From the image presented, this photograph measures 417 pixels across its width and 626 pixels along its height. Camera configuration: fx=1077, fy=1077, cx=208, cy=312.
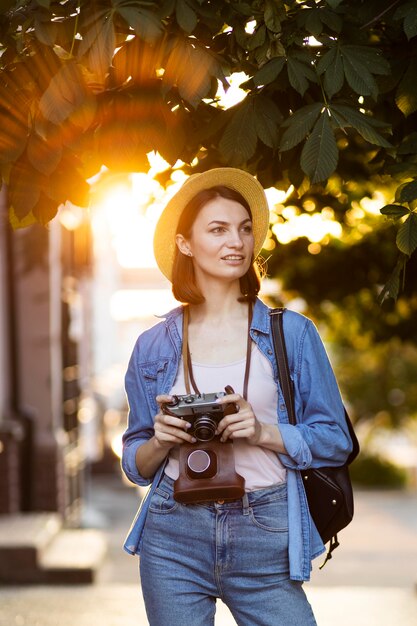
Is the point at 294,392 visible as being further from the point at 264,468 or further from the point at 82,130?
the point at 82,130

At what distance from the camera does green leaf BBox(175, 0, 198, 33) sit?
2973 mm

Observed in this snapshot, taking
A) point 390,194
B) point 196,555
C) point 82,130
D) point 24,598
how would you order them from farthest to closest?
point 24,598, point 390,194, point 82,130, point 196,555

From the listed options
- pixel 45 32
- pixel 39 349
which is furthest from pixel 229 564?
pixel 39 349

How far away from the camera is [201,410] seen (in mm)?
2891

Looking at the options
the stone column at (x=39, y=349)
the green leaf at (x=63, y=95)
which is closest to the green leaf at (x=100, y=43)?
the green leaf at (x=63, y=95)

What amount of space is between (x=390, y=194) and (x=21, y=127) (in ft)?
13.7

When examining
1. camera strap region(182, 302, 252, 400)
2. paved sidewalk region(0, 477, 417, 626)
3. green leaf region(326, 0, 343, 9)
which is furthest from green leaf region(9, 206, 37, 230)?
paved sidewalk region(0, 477, 417, 626)

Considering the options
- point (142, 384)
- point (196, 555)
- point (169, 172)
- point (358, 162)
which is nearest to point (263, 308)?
point (142, 384)

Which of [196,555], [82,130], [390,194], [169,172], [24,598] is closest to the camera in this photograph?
[196,555]

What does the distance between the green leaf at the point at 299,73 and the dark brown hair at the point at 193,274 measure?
0.40 metres

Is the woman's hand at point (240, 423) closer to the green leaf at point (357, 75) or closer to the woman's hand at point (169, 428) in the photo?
the woman's hand at point (169, 428)

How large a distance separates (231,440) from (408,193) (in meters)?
0.90

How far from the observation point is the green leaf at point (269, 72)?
3.04 metres

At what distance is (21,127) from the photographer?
3.21 m
